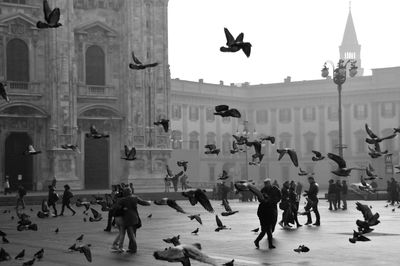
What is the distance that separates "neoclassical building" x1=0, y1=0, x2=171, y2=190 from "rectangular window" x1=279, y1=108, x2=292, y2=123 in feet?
134

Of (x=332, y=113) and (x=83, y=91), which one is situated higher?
(x=332, y=113)

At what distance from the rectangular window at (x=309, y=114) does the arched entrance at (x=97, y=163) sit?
140 ft

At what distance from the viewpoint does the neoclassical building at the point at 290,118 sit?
8688 centimetres

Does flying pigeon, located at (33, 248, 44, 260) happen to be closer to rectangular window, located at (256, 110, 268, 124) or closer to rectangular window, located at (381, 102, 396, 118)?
rectangular window, located at (381, 102, 396, 118)

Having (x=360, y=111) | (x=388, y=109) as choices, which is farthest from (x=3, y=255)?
(x=360, y=111)

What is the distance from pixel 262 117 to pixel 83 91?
46.0 meters

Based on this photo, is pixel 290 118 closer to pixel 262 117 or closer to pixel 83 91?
pixel 262 117

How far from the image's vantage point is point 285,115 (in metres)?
93.3

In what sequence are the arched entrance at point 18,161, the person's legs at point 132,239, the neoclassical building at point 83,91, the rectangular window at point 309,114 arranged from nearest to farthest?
1. the person's legs at point 132,239
2. the neoclassical building at point 83,91
3. the arched entrance at point 18,161
4. the rectangular window at point 309,114

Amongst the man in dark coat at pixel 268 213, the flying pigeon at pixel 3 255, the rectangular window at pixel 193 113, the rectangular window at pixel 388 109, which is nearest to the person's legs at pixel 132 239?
the man in dark coat at pixel 268 213

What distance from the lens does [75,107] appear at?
50562 mm

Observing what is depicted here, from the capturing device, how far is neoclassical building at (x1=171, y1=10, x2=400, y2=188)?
86.9m

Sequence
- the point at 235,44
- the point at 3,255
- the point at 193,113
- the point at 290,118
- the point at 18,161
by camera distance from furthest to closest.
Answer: the point at 290,118 → the point at 193,113 → the point at 18,161 → the point at 3,255 → the point at 235,44

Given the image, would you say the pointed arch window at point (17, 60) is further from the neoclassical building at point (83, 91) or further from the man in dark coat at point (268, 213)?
the man in dark coat at point (268, 213)
